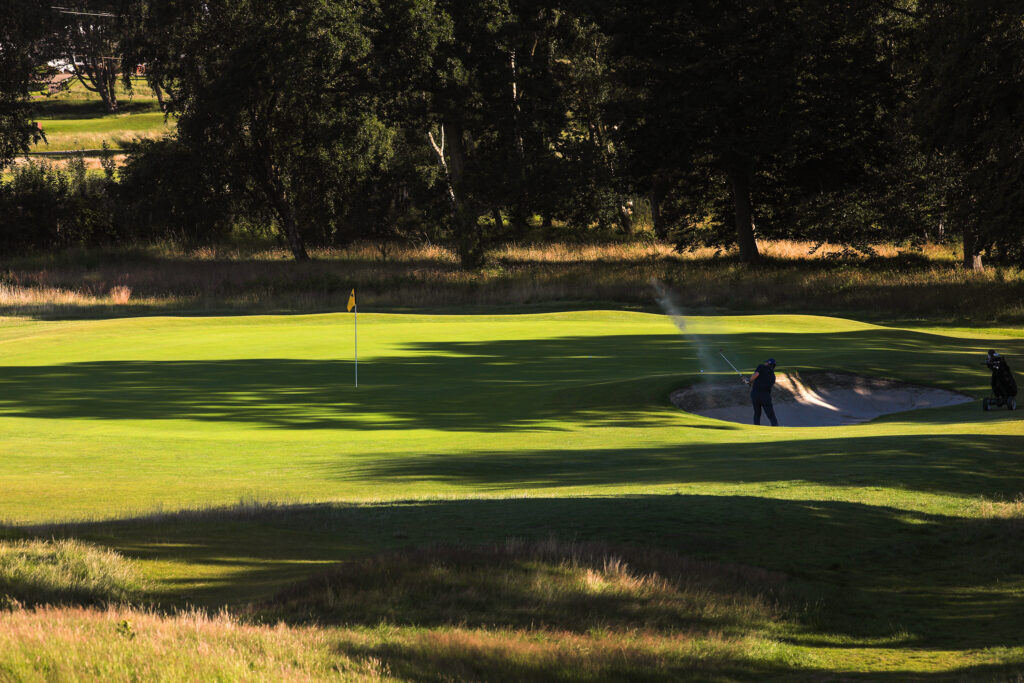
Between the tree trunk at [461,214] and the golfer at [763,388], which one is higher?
the tree trunk at [461,214]

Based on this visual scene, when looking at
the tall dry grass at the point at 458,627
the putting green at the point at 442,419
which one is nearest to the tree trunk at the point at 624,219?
the putting green at the point at 442,419

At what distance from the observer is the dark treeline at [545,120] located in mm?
43344

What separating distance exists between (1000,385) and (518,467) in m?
9.04

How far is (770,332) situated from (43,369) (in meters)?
17.9

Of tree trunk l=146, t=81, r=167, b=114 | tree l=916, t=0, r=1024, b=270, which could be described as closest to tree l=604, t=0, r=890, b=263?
tree l=916, t=0, r=1024, b=270

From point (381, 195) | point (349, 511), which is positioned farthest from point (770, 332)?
point (381, 195)

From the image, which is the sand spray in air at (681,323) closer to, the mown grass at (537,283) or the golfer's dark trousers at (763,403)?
the mown grass at (537,283)

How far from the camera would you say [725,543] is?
7316mm

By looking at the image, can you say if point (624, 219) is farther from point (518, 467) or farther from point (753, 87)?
point (518, 467)

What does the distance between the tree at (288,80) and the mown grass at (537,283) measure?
619cm

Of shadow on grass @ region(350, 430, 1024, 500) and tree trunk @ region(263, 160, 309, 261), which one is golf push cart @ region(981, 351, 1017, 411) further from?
tree trunk @ region(263, 160, 309, 261)

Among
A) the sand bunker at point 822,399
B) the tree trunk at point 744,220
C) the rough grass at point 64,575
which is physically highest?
the tree trunk at point 744,220

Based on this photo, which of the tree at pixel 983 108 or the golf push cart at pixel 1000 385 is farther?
the tree at pixel 983 108

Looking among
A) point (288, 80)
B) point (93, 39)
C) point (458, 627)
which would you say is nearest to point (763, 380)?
point (458, 627)
